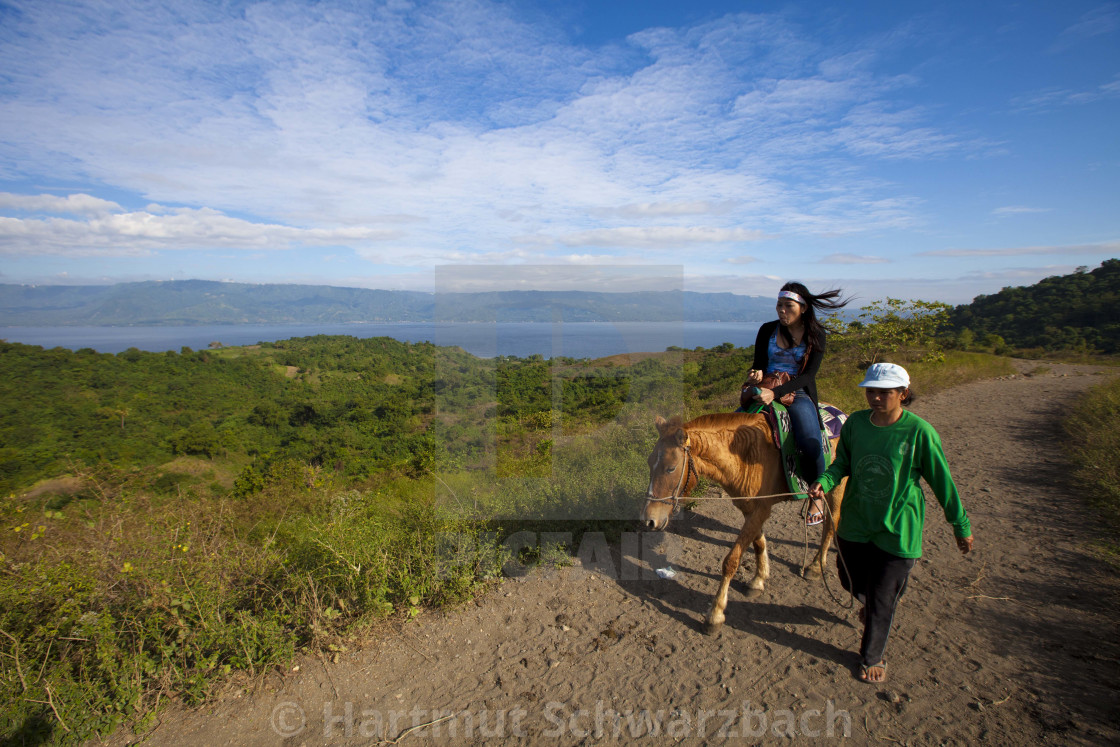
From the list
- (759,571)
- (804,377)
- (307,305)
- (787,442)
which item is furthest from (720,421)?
(307,305)

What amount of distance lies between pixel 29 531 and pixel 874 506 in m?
6.51

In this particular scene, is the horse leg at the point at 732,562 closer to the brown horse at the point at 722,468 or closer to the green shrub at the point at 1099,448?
the brown horse at the point at 722,468

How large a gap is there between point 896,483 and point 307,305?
145 metres

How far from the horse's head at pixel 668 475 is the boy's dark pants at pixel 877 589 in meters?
1.12

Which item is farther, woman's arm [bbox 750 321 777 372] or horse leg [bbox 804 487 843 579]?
horse leg [bbox 804 487 843 579]

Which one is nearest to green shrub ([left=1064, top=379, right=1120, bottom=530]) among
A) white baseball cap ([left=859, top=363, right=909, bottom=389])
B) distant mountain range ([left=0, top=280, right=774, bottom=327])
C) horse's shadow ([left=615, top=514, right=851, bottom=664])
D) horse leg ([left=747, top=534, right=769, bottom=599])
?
horse's shadow ([left=615, top=514, right=851, bottom=664])

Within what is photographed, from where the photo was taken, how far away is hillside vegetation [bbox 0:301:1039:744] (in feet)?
8.78

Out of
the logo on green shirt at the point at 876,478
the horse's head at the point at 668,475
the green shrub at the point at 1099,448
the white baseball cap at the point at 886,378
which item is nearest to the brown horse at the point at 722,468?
the horse's head at the point at 668,475

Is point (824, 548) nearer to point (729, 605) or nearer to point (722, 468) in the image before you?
point (729, 605)

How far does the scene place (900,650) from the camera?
121 inches

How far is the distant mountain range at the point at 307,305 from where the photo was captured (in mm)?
7706

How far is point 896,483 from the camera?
265 cm

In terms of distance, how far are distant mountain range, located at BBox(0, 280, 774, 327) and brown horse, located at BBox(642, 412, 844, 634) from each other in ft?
13.5

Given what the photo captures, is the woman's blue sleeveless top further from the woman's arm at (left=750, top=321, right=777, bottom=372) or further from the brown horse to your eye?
the brown horse
